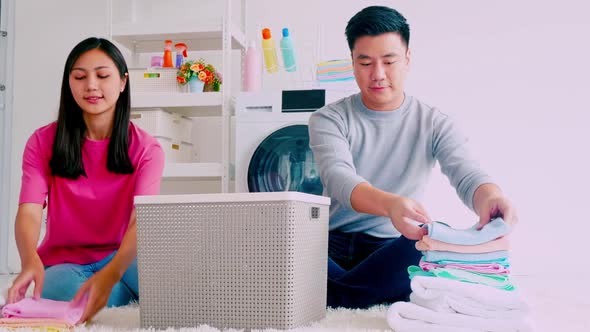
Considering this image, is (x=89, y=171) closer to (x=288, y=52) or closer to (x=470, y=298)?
(x=470, y=298)

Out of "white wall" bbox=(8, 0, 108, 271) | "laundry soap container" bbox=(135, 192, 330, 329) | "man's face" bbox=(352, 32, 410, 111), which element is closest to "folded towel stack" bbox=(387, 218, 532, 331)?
"laundry soap container" bbox=(135, 192, 330, 329)

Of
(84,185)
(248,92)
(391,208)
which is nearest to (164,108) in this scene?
(248,92)

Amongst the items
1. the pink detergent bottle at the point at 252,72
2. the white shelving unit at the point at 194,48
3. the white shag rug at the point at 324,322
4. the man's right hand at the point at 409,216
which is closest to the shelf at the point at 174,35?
the white shelving unit at the point at 194,48

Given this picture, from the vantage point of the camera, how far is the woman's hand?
5.10 ft

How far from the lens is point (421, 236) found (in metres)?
1.48

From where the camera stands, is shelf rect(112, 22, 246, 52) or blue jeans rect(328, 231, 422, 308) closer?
blue jeans rect(328, 231, 422, 308)

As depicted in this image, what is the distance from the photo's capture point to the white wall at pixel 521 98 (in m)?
3.47

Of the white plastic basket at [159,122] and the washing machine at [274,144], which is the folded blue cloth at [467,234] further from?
the white plastic basket at [159,122]

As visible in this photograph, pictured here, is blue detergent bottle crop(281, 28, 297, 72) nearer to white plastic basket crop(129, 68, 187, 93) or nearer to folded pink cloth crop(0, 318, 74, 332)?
white plastic basket crop(129, 68, 187, 93)

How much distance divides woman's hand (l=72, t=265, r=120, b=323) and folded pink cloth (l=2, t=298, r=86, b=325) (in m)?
0.02

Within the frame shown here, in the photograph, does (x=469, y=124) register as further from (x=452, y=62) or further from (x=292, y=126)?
(x=292, y=126)

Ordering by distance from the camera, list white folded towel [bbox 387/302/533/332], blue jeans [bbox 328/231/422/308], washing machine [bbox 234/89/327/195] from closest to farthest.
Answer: white folded towel [bbox 387/302/533/332]
blue jeans [bbox 328/231/422/308]
washing machine [bbox 234/89/327/195]

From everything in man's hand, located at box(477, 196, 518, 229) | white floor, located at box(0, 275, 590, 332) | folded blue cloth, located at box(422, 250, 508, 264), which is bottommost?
white floor, located at box(0, 275, 590, 332)

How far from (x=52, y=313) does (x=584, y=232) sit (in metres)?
2.77
